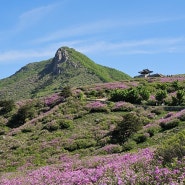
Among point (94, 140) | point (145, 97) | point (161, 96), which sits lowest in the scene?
point (94, 140)

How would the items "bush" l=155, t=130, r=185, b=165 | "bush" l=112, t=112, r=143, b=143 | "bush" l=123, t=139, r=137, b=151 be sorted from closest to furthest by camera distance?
"bush" l=155, t=130, r=185, b=165 → "bush" l=123, t=139, r=137, b=151 → "bush" l=112, t=112, r=143, b=143

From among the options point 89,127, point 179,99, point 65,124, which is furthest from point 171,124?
point 179,99

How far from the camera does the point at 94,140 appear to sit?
103ft

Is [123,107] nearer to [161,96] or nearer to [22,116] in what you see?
[161,96]

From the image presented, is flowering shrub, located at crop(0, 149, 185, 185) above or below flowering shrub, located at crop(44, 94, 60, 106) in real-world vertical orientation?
below

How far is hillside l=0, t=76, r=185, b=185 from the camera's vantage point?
1366 centimetres

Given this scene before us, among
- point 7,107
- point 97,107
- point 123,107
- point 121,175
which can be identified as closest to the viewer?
point 121,175

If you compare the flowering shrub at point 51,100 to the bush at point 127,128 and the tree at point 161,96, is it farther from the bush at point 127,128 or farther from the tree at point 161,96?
the bush at point 127,128

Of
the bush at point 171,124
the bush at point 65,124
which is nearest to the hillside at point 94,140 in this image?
the bush at point 171,124

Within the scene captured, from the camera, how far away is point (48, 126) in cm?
3778

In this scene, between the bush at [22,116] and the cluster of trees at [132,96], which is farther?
the cluster of trees at [132,96]

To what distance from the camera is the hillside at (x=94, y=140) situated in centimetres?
1366

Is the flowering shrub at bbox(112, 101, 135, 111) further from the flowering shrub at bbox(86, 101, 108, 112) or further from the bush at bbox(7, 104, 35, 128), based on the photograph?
the bush at bbox(7, 104, 35, 128)

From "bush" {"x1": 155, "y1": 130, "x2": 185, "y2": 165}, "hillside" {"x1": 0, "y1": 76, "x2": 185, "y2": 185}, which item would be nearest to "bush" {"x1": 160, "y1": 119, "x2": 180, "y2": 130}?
"hillside" {"x1": 0, "y1": 76, "x2": 185, "y2": 185}
